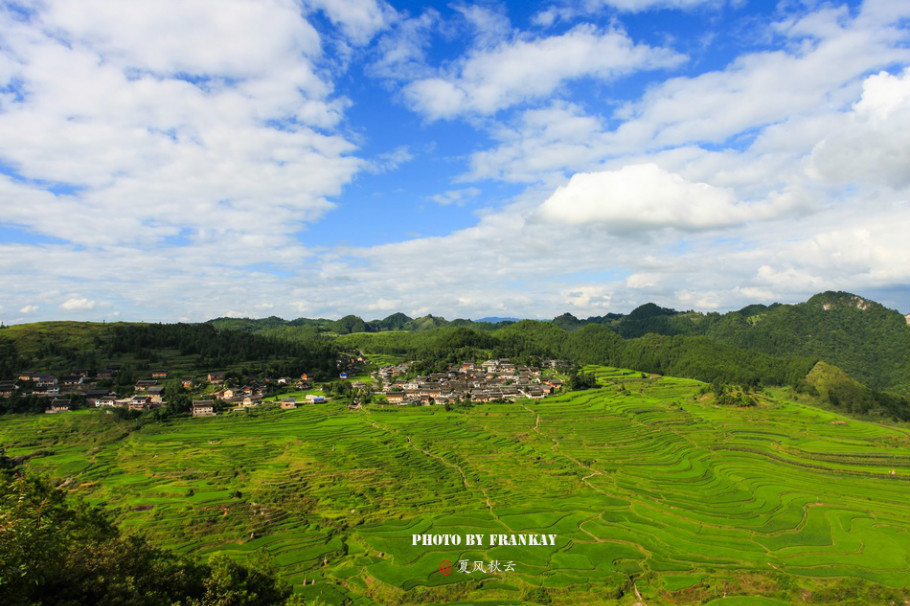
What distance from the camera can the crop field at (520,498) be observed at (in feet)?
91.5

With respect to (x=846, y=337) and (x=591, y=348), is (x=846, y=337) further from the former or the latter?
(x=591, y=348)

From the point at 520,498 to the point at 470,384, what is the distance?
2179 inches

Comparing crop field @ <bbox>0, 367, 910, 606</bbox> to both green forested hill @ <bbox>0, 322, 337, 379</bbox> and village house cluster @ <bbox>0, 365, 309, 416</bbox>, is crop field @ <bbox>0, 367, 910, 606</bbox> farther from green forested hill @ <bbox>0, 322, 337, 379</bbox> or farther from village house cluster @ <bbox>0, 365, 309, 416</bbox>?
green forested hill @ <bbox>0, 322, 337, 379</bbox>

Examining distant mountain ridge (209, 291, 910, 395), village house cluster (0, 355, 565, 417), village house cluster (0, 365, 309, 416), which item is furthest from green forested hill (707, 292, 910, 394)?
village house cluster (0, 365, 309, 416)

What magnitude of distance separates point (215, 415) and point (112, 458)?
20104 mm

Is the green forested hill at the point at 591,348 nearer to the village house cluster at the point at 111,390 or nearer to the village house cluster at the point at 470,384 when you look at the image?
the village house cluster at the point at 111,390

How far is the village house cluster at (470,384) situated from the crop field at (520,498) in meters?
15.0

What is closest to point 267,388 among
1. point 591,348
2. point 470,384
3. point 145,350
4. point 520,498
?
point 145,350

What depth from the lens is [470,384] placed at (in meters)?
95.6

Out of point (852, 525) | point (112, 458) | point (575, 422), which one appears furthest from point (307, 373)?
point (852, 525)

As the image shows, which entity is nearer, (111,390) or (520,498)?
(520,498)

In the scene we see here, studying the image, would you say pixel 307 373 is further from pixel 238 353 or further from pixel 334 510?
pixel 334 510

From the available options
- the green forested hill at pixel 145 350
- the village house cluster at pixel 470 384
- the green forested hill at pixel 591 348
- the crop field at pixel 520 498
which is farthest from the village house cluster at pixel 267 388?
the green forested hill at pixel 591 348

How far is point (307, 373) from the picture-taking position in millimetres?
105938
